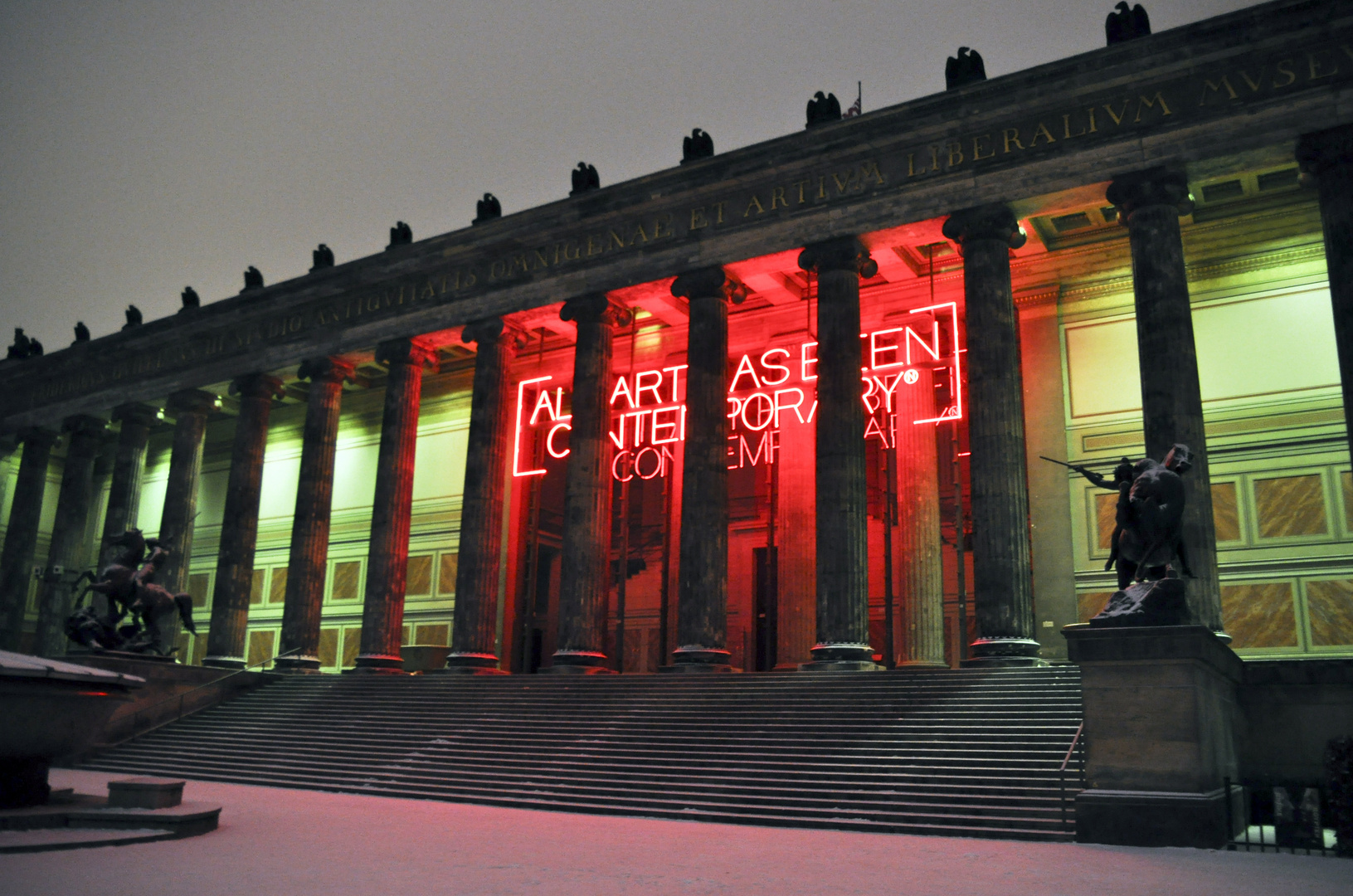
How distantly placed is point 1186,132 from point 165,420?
35.1 meters

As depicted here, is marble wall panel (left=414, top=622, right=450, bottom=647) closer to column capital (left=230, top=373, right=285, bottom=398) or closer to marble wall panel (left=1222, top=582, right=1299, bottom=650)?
column capital (left=230, top=373, right=285, bottom=398)

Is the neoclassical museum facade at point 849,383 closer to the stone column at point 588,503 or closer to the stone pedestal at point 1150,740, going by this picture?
the stone column at point 588,503

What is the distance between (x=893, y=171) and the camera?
74.4ft

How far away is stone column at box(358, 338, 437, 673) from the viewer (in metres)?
26.7

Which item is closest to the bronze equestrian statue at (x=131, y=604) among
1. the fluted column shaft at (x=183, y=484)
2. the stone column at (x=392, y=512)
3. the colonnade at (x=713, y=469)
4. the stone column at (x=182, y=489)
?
the colonnade at (x=713, y=469)

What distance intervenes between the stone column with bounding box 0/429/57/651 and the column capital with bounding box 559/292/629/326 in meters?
21.3

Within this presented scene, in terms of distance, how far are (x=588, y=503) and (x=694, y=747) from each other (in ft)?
28.3

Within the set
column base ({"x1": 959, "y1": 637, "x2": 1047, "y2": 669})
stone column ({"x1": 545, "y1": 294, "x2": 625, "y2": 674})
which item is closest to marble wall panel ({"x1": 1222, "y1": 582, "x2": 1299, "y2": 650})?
column base ({"x1": 959, "y1": 637, "x2": 1047, "y2": 669})

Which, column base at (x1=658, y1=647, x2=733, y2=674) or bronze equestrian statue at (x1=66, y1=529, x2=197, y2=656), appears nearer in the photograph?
column base at (x1=658, y1=647, x2=733, y2=674)

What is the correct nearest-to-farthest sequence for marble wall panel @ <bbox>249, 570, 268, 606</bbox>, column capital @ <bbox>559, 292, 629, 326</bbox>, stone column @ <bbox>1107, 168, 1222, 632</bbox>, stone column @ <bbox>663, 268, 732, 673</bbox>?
1. stone column @ <bbox>1107, 168, 1222, 632</bbox>
2. stone column @ <bbox>663, 268, 732, 673</bbox>
3. column capital @ <bbox>559, 292, 629, 326</bbox>
4. marble wall panel @ <bbox>249, 570, 268, 606</bbox>

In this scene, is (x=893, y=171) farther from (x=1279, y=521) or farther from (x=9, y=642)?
(x=9, y=642)

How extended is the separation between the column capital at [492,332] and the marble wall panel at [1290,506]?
17.7 metres

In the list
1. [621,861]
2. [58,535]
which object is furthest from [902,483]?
[58,535]

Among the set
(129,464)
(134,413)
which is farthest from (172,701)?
(134,413)
